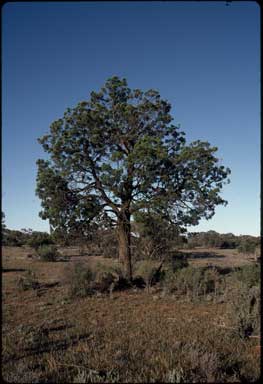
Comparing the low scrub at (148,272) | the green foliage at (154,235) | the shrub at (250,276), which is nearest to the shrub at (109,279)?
the low scrub at (148,272)

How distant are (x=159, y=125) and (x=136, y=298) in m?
8.37

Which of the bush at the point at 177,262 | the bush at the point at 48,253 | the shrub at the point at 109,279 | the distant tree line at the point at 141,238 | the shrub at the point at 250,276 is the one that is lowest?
the bush at the point at 48,253

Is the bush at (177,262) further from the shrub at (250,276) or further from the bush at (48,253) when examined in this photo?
the bush at (48,253)

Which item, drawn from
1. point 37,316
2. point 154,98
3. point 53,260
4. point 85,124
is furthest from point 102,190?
point 53,260

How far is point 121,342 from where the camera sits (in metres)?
6.40

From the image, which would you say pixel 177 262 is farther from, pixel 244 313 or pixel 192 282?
pixel 244 313

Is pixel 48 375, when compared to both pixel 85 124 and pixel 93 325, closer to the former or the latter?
pixel 93 325

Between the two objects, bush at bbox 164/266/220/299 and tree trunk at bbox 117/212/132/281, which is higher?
tree trunk at bbox 117/212/132/281

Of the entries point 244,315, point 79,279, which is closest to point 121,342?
point 244,315

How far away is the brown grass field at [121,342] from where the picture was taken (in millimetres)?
4179

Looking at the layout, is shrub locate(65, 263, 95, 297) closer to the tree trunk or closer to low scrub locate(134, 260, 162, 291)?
the tree trunk

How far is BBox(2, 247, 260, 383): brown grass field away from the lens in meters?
4.18

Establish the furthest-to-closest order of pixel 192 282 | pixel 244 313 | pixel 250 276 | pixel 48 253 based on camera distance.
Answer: pixel 48 253, pixel 192 282, pixel 250 276, pixel 244 313

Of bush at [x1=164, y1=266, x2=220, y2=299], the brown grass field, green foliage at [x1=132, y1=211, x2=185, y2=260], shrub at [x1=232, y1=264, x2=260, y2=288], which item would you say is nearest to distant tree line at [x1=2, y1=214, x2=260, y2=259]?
green foliage at [x1=132, y1=211, x2=185, y2=260]
